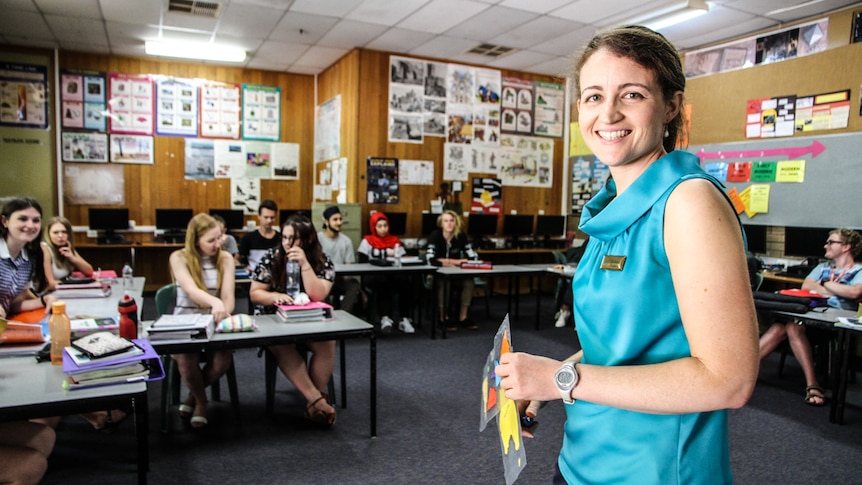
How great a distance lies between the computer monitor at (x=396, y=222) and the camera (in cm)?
756

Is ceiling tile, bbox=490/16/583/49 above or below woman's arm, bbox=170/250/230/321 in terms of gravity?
above

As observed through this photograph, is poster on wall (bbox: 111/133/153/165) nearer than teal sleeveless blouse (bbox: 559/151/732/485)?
No

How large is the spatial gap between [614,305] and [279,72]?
891cm

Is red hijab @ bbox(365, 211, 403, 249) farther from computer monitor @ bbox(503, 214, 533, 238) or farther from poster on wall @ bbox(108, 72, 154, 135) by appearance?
poster on wall @ bbox(108, 72, 154, 135)

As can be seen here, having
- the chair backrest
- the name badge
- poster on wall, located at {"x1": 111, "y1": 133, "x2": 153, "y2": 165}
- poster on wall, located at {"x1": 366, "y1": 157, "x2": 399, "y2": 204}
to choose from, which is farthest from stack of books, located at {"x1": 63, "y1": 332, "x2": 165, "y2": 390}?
poster on wall, located at {"x1": 111, "y1": 133, "x2": 153, "y2": 165}

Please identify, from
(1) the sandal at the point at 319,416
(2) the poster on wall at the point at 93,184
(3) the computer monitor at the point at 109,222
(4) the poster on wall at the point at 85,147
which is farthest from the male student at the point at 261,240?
(4) the poster on wall at the point at 85,147

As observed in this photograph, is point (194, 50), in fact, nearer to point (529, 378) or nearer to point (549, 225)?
point (549, 225)

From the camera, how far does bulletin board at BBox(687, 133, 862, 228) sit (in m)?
5.41

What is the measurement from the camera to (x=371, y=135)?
7.59m

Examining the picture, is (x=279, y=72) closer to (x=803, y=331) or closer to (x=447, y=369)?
(x=447, y=369)

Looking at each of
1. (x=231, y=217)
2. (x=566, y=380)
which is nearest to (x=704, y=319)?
(x=566, y=380)

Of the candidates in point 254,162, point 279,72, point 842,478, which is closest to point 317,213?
point 254,162

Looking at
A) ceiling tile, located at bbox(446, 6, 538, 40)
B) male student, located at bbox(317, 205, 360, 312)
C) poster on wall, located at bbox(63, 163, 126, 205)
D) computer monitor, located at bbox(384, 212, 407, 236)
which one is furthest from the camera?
poster on wall, located at bbox(63, 163, 126, 205)

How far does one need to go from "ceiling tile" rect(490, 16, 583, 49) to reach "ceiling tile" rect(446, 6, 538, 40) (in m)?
0.12
